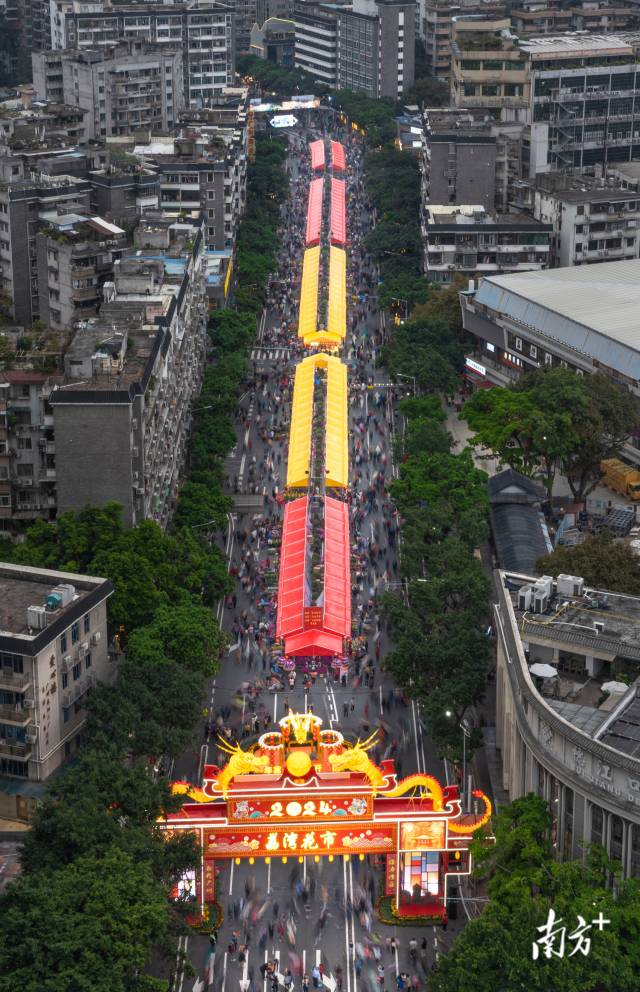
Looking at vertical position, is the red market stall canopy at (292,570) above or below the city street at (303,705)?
above

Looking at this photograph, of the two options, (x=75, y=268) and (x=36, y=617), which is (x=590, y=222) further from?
(x=36, y=617)

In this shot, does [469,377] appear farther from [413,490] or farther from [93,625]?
[93,625]

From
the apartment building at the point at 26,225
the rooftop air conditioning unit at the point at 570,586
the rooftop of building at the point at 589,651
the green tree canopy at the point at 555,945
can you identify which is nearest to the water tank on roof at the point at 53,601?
the rooftop of building at the point at 589,651

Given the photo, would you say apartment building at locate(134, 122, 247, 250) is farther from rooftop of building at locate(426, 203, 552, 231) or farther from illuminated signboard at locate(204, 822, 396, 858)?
illuminated signboard at locate(204, 822, 396, 858)

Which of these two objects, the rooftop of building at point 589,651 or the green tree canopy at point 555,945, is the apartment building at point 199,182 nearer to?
the rooftop of building at point 589,651

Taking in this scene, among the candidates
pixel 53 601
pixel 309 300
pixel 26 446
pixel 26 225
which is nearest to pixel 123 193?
pixel 26 225

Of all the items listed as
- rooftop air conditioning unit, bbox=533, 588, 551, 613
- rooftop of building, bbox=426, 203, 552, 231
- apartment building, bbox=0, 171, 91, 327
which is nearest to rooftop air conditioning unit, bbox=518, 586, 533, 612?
rooftop air conditioning unit, bbox=533, 588, 551, 613
